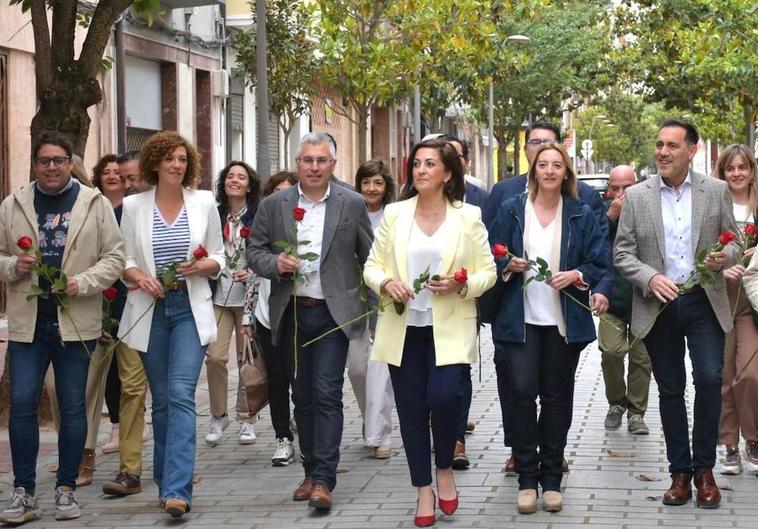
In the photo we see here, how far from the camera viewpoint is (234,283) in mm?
10500

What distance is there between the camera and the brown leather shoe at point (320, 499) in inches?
311

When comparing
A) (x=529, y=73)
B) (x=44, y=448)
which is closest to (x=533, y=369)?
(x=44, y=448)

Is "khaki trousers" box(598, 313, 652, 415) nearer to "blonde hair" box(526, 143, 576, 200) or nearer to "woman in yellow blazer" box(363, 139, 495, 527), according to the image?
"blonde hair" box(526, 143, 576, 200)

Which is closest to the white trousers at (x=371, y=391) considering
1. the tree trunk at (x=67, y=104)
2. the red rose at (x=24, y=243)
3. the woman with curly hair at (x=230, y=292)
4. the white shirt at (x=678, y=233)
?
the woman with curly hair at (x=230, y=292)

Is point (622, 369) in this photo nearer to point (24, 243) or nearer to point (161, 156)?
point (161, 156)

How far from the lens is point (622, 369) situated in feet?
36.0

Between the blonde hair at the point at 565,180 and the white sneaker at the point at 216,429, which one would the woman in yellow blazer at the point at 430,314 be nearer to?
the blonde hair at the point at 565,180

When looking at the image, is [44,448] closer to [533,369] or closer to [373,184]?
[373,184]

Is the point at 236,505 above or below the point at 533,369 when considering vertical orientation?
below

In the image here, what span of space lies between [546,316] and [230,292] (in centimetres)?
328

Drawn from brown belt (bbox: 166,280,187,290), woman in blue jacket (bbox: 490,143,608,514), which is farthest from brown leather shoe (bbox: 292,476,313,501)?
brown belt (bbox: 166,280,187,290)

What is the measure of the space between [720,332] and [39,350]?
3.65 metres

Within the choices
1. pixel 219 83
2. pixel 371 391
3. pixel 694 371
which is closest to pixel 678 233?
pixel 694 371

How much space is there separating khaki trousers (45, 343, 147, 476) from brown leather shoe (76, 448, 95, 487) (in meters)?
0.05
